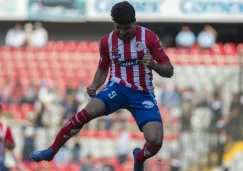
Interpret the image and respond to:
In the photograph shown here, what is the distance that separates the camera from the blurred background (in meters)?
18.0

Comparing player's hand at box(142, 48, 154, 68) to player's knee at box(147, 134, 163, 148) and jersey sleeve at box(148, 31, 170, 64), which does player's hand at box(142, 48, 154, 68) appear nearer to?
jersey sleeve at box(148, 31, 170, 64)

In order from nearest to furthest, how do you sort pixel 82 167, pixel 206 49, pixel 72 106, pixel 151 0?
pixel 82 167
pixel 72 106
pixel 206 49
pixel 151 0

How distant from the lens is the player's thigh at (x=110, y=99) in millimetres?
9602

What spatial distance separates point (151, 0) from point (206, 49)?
3.17 metres

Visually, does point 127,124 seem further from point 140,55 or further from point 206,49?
point 140,55

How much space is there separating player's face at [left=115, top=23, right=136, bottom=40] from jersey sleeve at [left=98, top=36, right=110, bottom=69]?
9.4 inches

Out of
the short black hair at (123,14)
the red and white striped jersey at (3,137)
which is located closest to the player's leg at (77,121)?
the short black hair at (123,14)

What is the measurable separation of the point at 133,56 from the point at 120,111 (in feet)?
30.6

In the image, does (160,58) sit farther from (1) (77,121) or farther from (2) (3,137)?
(2) (3,137)

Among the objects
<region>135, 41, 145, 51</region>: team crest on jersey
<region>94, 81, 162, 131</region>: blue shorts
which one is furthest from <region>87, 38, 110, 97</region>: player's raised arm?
<region>135, 41, 145, 51</region>: team crest on jersey

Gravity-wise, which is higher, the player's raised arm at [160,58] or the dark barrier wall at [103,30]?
the player's raised arm at [160,58]

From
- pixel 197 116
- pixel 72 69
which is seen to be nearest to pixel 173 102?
pixel 197 116

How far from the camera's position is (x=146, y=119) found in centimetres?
969

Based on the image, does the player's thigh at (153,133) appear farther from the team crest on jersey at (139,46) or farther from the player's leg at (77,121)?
the team crest on jersey at (139,46)
